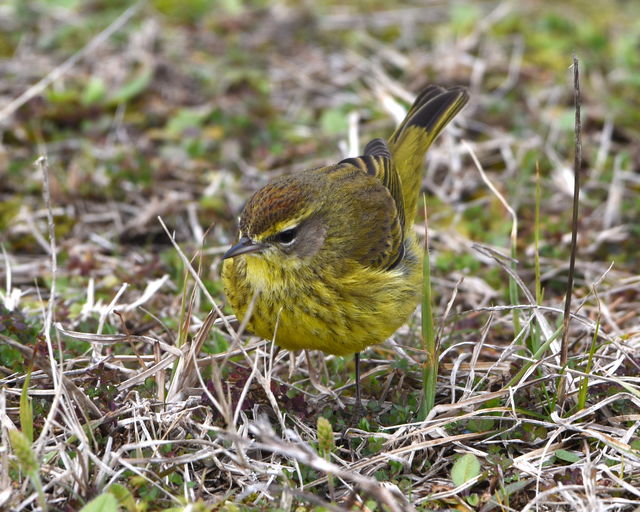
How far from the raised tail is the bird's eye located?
5.74ft

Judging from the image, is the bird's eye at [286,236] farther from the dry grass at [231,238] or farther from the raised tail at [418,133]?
the raised tail at [418,133]

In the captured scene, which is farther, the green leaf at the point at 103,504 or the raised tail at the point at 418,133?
the raised tail at the point at 418,133

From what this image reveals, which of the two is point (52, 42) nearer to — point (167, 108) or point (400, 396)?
point (167, 108)

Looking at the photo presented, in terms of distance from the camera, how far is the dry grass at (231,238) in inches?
145

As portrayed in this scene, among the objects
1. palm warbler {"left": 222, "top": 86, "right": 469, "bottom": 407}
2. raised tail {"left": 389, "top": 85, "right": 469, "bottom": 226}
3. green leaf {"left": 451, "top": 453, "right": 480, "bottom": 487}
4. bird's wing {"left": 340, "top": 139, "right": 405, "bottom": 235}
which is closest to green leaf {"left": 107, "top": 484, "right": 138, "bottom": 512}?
palm warbler {"left": 222, "top": 86, "right": 469, "bottom": 407}

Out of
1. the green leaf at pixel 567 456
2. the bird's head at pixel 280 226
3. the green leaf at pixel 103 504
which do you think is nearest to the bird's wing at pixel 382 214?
the bird's head at pixel 280 226

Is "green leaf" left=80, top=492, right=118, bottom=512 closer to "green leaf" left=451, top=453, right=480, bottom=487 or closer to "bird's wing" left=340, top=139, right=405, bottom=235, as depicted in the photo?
"green leaf" left=451, top=453, right=480, bottom=487

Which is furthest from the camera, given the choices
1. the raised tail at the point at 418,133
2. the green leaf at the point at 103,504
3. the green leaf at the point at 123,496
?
the raised tail at the point at 418,133

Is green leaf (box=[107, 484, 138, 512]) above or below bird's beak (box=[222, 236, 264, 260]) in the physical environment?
below

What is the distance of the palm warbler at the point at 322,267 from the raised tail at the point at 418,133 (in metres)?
0.89

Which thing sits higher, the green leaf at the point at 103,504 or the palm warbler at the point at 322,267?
the palm warbler at the point at 322,267

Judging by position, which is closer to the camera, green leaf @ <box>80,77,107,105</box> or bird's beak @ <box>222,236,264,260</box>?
bird's beak @ <box>222,236,264,260</box>

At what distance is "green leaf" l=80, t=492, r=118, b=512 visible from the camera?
3227 millimetres

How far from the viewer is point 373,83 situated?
7809mm
